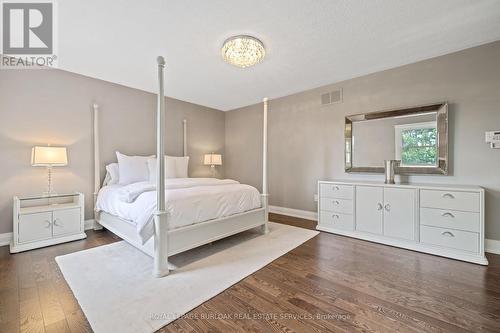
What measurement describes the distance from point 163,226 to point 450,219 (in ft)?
10.0

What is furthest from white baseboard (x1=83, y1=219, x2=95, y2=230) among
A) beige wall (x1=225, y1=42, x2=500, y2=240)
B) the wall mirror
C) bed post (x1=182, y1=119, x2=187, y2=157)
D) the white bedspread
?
the wall mirror

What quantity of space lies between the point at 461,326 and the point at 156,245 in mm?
2308

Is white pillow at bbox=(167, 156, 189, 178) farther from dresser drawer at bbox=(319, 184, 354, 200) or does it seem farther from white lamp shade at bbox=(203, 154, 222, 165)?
dresser drawer at bbox=(319, 184, 354, 200)

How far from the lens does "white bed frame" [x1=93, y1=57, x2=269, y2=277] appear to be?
1984mm

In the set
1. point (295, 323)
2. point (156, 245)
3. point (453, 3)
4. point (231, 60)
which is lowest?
point (295, 323)

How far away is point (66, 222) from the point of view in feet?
9.24

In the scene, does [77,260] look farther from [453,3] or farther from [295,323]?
[453,3]

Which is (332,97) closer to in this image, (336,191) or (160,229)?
(336,191)

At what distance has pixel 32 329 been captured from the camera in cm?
134

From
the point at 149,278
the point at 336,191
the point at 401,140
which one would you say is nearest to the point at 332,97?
the point at 401,140

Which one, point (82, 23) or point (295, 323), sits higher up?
point (82, 23)

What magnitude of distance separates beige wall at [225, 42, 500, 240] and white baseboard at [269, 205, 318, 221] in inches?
3.3

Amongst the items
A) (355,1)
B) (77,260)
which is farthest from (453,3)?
(77,260)

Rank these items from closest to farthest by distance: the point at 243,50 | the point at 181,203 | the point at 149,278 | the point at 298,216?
the point at 149,278 → the point at 181,203 → the point at 243,50 → the point at 298,216
